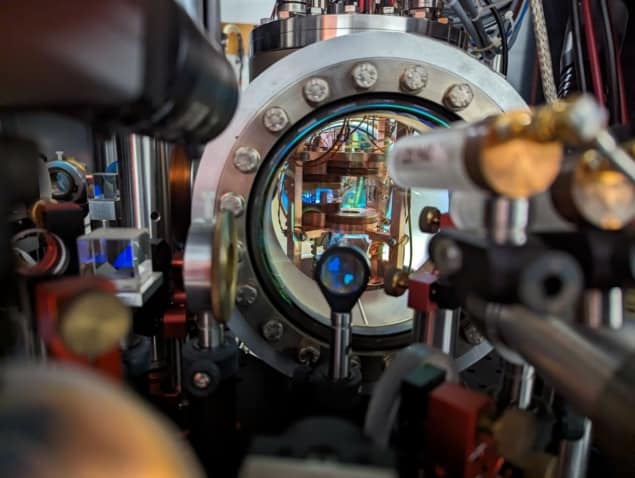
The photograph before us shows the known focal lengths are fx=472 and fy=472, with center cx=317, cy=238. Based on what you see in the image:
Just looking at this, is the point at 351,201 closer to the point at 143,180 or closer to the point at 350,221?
the point at 350,221

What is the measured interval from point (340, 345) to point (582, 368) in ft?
0.93

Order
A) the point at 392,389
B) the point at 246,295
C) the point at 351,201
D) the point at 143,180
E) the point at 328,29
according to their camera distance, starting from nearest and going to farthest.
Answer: the point at 392,389 < the point at 143,180 < the point at 246,295 < the point at 328,29 < the point at 351,201

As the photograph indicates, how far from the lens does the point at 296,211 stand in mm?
1580

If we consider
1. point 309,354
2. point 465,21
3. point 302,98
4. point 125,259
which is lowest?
point 309,354

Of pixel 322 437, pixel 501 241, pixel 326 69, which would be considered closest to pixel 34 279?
pixel 322 437

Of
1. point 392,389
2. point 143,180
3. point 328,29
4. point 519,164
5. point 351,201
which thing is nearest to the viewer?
point 519,164

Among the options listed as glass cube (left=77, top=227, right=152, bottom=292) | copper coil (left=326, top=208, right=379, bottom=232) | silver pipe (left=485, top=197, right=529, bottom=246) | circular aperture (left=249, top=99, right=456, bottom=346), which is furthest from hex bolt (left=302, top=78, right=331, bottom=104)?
copper coil (left=326, top=208, right=379, bottom=232)

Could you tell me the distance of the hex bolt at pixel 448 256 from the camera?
377 millimetres

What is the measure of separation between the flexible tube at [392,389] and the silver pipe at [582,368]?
90mm

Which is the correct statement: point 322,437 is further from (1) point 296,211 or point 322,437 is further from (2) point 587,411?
(1) point 296,211

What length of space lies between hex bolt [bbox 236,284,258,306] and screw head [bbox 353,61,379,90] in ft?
1.24

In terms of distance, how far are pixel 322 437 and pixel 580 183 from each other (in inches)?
10.1

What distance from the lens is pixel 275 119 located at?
755mm

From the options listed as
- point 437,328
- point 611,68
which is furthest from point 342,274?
point 611,68
